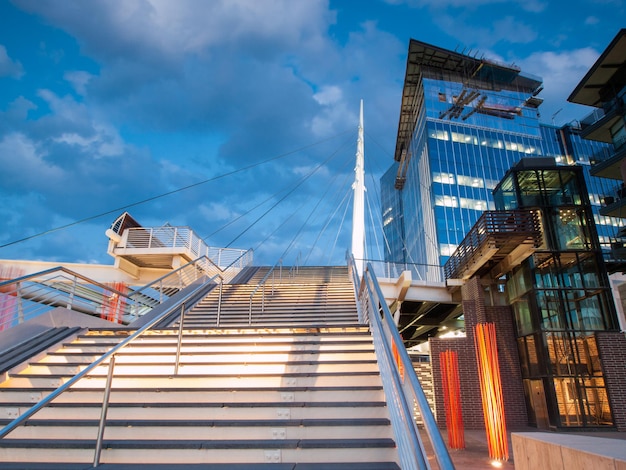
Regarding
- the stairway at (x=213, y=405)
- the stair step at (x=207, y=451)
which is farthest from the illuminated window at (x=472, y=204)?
the stair step at (x=207, y=451)

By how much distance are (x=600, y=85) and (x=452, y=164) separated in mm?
23050

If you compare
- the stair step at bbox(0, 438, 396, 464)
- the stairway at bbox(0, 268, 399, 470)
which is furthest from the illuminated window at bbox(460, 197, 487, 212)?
the stair step at bbox(0, 438, 396, 464)

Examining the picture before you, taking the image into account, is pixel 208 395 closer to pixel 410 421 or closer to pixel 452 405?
pixel 410 421

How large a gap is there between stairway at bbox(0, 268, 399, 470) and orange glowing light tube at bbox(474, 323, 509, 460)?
2.94 m

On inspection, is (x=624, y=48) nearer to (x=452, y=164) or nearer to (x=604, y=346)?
(x=604, y=346)

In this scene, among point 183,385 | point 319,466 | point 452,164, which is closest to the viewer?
point 319,466

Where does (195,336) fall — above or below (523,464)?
above

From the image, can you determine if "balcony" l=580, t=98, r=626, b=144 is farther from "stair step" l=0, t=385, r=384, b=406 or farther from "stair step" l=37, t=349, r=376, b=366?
"stair step" l=0, t=385, r=384, b=406

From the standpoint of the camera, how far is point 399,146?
190ft

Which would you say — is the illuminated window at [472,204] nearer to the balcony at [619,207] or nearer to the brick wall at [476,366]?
the balcony at [619,207]

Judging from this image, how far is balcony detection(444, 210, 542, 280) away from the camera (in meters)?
14.6

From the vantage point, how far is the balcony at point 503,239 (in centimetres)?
1463

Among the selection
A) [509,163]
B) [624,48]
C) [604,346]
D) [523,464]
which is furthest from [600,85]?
[509,163]

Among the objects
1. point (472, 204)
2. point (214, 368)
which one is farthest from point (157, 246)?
point (472, 204)
